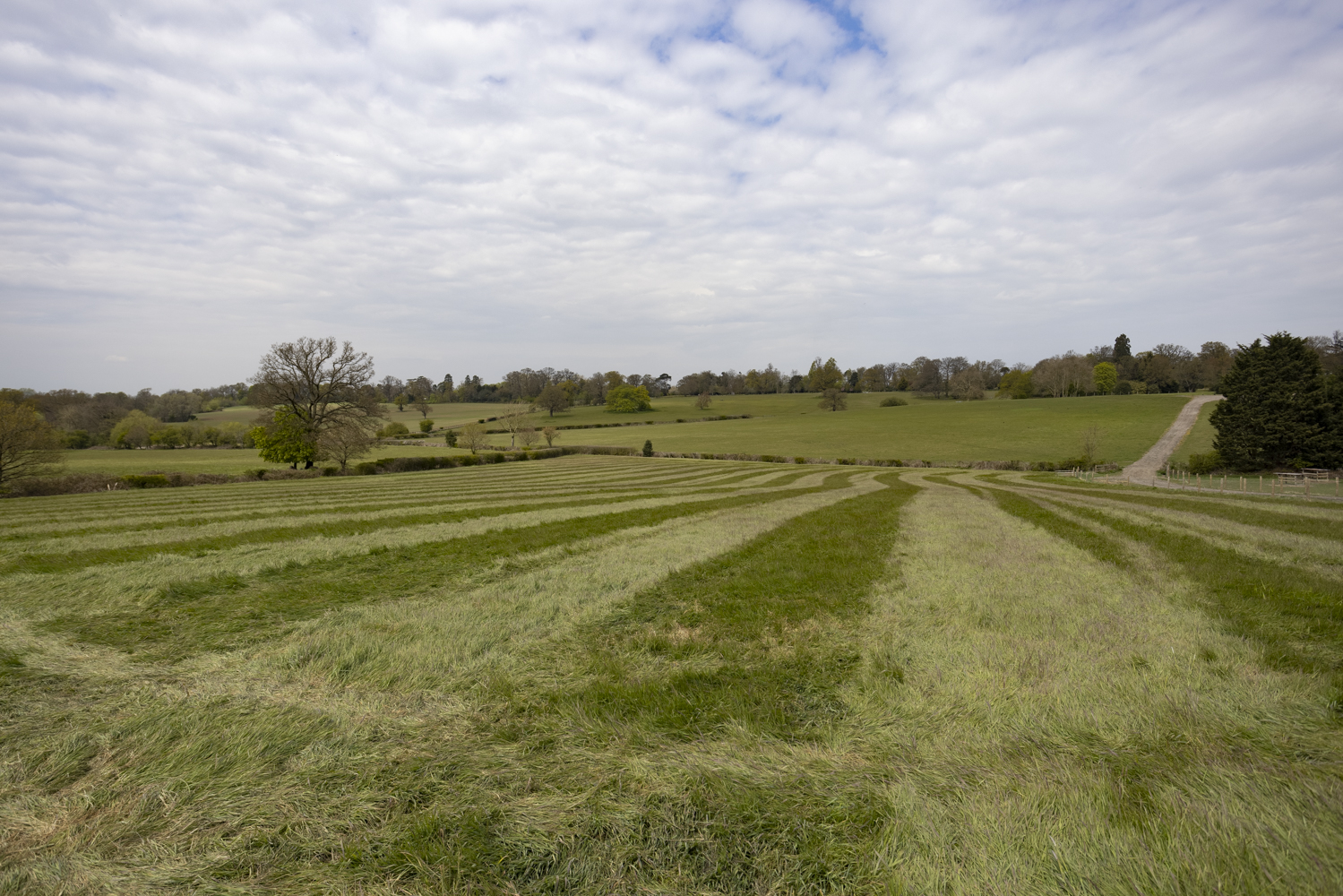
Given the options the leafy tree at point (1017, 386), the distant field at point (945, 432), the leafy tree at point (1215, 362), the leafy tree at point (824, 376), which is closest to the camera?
the distant field at point (945, 432)

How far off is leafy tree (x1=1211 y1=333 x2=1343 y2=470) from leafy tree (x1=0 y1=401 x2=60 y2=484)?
313 feet

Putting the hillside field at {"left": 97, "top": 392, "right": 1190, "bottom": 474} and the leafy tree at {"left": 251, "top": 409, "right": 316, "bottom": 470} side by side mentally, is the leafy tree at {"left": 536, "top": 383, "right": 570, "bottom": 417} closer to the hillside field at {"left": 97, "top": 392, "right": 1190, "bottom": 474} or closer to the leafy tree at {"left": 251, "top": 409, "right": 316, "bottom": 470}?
the hillside field at {"left": 97, "top": 392, "right": 1190, "bottom": 474}

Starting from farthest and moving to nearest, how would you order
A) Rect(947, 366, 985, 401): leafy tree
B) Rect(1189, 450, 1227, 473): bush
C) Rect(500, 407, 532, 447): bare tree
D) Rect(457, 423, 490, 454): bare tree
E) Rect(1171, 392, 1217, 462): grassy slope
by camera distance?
Rect(947, 366, 985, 401): leafy tree, Rect(500, 407, 532, 447): bare tree, Rect(457, 423, 490, 454): bare tree, Rect(1171, 392, 1217, 462): grassy slope, Rect(1189, 450, 1227, 473): bush

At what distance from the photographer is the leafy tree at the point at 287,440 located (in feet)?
177

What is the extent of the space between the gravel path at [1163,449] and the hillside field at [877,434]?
137 centimetres

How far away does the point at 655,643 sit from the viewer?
7.14m

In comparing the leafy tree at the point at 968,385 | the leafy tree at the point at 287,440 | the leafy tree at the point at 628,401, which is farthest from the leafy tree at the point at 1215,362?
the leafy tree at the point at 287,440

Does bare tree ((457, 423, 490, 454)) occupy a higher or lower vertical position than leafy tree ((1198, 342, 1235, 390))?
lower

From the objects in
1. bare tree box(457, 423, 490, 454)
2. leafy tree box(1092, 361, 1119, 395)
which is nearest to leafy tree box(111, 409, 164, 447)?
bare tree box(457, 423, 490, 454)

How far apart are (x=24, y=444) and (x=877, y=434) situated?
97187 mm

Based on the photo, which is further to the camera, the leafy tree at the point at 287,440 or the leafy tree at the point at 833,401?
the leafy tree at the point at 833,401

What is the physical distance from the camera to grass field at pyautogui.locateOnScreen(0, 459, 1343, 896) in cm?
313

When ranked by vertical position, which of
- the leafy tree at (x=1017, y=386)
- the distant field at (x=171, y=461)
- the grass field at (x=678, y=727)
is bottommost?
the distant field at (x=171, y=461)

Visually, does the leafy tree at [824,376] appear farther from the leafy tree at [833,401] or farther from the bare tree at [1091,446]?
the bare tree at [1091,446]
